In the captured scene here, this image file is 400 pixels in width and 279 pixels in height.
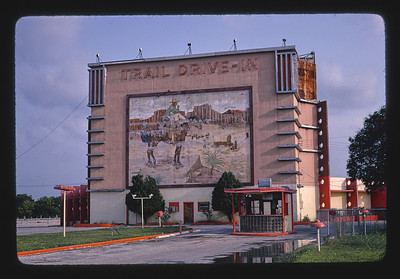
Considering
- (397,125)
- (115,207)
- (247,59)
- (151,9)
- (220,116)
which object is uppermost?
(247,59)

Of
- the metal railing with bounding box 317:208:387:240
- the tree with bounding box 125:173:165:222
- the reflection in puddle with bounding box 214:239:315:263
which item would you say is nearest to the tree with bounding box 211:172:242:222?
the tree with bounding box 125:173:165:222

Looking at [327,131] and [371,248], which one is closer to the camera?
[371,248]

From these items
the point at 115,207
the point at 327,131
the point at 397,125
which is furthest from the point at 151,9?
the point at 327,131

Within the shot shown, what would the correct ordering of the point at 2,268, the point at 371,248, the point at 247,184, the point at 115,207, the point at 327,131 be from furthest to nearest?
1. the point at 327,131
2. the point at 115,207
3. the point at 247,184
4. the point at 371,248
5. the point at 2,268

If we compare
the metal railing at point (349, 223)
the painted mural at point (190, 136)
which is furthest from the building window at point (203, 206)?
the metal railing at point (349, 223)

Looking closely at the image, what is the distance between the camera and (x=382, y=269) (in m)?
7.14

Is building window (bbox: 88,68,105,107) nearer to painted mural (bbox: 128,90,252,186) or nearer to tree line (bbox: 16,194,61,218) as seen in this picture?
painted mural (bbox: 128,90,252,186)

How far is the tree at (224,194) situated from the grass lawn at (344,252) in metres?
25.8

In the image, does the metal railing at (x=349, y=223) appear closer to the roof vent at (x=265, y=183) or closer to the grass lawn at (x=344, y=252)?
the grass lawn at (x=344, y=252)

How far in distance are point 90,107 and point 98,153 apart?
5468mm

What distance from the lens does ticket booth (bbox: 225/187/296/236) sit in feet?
93.9

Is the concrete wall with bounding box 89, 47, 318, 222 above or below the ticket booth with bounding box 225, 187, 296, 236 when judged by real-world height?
above

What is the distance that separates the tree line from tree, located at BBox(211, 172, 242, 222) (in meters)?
53.8

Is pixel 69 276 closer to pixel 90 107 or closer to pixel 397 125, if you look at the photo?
pixel 397 125
